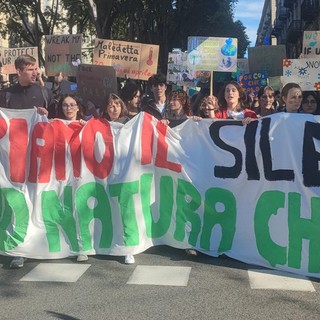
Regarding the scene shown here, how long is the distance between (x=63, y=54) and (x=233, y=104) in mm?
4121

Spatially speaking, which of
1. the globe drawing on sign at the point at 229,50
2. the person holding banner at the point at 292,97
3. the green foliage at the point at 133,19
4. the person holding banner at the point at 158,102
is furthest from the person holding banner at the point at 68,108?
the green foliage at the point at 133,19

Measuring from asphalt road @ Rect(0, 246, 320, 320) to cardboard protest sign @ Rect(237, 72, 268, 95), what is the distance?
6.08m

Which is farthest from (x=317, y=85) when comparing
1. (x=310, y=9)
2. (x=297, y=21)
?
(x=297, y=21)

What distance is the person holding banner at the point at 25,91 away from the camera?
5703 mm

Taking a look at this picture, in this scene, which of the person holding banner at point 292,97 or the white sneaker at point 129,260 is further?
the person holding banner at point 292,97

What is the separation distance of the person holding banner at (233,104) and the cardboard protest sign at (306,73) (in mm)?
2210

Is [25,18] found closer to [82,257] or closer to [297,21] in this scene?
[82,257]

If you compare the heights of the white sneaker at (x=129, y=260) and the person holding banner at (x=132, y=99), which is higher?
the person holding banner at (x=132, y=99)

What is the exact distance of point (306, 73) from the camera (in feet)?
26.6

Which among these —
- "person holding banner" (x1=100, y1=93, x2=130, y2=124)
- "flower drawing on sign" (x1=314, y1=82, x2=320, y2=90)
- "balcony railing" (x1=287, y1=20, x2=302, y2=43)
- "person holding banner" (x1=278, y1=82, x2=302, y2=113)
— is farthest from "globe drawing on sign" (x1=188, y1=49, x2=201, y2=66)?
"balcony railing" (x1=287, y1=20, x2=302, y2=43)

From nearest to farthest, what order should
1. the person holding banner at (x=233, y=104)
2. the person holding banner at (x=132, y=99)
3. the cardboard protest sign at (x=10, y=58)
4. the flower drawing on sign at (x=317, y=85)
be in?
the person holding banner at (x=233, y=104) < the person holding banner at (x=132, y=99) < the flower drawing on sign at (x=317, y=85) < the cardboard protest sign at (x=10, y=58)

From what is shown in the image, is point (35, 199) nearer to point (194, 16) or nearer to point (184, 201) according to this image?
point (184, 201)

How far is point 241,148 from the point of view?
17.0 feet

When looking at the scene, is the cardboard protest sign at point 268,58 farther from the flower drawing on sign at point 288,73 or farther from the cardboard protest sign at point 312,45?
the flower drawing on sign at point 288,73
